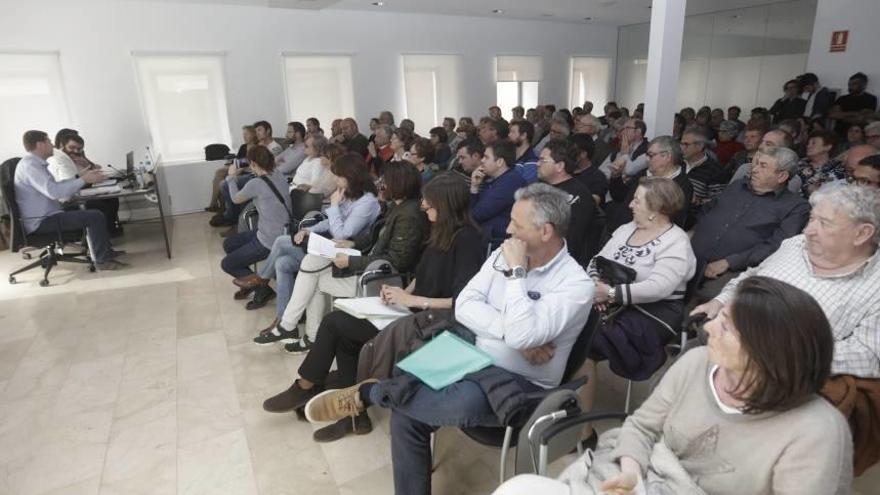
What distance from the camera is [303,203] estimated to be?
13.8 feet

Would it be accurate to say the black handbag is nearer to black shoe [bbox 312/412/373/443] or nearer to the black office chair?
black shoe [bbox 312/412/373/443]

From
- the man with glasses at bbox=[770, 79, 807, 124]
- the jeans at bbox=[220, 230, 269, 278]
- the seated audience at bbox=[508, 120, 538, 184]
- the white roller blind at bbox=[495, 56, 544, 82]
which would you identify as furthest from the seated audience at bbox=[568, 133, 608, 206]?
the white roller blind at bbox=[495, 56, 544, 82]

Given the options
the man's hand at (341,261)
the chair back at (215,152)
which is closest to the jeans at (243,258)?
the man's hand at (341,261)

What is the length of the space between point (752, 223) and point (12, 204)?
568cm

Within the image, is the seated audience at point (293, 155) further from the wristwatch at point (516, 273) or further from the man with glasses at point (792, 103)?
the man with glasses at point (792, 103)

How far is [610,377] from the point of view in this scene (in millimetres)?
2912

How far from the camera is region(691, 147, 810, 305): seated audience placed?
2576mm

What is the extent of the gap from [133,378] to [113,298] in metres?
1.60

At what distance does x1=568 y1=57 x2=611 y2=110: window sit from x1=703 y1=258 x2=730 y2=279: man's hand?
9264 millimetres

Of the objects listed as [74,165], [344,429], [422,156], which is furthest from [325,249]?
[74,165]

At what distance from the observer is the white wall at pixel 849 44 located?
20.0ft

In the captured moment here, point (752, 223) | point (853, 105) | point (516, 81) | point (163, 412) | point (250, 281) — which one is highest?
point (516, 81)

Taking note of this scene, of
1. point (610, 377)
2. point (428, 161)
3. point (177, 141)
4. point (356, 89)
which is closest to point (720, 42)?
point (356, 89)

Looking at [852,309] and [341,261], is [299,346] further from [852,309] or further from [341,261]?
[852,309]
